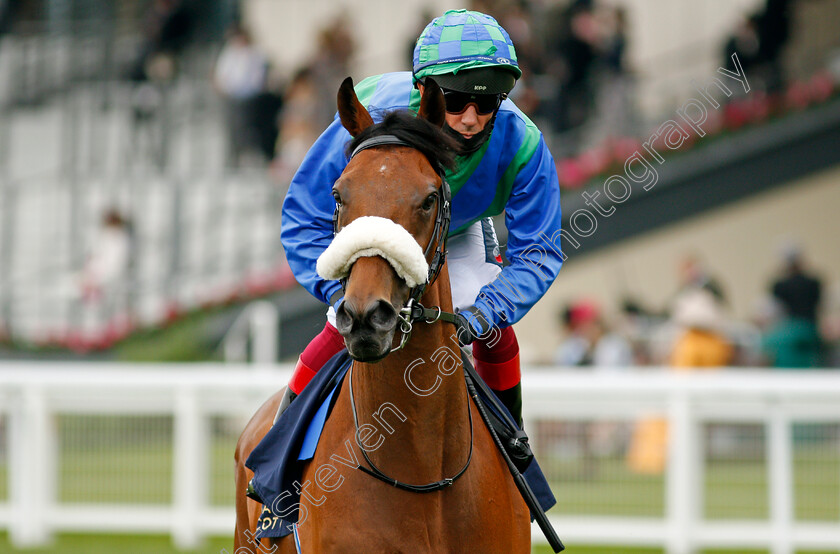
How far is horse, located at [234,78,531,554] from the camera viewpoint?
282 cm

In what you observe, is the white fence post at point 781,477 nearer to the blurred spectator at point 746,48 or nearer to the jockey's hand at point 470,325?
the jockey's hand at point 470,325

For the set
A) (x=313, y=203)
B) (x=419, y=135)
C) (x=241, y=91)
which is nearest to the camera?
(x=419, y=135)

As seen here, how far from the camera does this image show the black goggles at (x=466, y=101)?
333 centimetres

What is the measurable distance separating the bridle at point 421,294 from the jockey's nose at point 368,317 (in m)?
0.11

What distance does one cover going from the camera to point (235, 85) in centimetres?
1345

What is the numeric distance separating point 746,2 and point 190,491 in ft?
34.7

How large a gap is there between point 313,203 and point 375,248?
89 cm

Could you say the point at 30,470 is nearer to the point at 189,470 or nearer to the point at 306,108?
the point at 189,470

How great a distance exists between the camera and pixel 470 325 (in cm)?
320

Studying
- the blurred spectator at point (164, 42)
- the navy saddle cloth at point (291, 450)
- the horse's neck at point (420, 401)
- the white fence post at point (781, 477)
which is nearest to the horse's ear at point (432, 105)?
the horse's neck at point (420, 401)

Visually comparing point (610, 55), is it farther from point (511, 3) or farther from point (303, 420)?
point (303, 420)

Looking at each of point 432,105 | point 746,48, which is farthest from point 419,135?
point 746,48

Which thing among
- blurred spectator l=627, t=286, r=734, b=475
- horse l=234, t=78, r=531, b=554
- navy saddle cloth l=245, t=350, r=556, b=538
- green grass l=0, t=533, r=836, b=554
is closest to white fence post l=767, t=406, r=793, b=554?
green grass l=0, t=533, r=836, b=554

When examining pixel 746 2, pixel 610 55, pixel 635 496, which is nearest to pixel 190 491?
pixel 635 496
